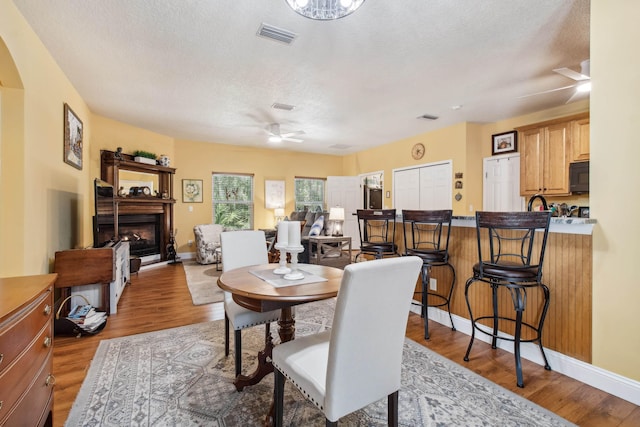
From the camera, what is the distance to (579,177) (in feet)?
12.7

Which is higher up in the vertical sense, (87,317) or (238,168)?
(238,168)

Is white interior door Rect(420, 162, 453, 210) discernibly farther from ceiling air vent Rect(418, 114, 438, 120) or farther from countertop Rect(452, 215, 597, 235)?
countertop Rect(452, 215, 597, 235)

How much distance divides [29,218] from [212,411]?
237 centimetres

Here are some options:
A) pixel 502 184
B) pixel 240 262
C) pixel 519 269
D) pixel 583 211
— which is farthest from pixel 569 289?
pixel 502 184

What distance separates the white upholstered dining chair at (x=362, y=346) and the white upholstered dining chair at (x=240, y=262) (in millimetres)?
668

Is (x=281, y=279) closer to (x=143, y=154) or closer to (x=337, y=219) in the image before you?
(x=337, y=219)

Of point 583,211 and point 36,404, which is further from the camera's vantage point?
point 583,211

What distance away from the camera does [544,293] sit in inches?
Answer: 82.0

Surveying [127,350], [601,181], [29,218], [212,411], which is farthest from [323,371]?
[29,218]

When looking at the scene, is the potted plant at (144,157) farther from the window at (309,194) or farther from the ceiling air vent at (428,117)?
the ceiling air vent at (428,117)

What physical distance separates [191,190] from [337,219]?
3447 millimetres

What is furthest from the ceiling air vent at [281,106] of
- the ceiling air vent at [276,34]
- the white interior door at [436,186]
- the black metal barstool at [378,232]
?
the white interior door at [436,186]

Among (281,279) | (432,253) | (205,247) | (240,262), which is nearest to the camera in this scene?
(281,279)

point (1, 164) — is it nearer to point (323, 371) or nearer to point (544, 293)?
point (323, 371)
